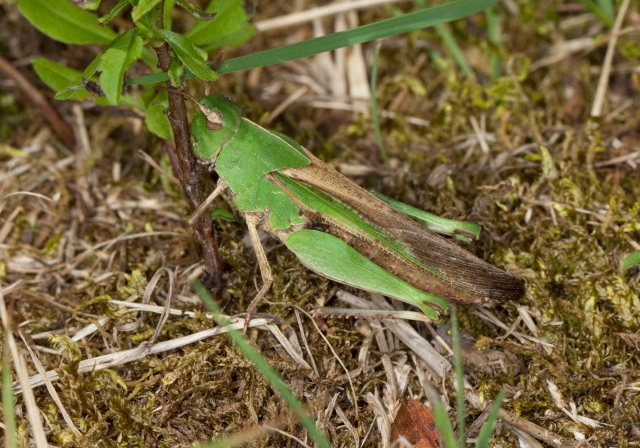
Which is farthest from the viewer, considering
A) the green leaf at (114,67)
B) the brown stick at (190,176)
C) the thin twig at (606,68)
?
the thin twig at (606,68)

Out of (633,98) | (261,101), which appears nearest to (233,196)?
(261,101)

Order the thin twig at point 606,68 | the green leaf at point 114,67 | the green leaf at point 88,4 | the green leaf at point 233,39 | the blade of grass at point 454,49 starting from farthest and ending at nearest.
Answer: the blade of grass at point 454,49 → the thin twig at point 606,68 → the green leaf at point 233,39 → the green leaf at point 114,67 → the green leaf at point 88,4

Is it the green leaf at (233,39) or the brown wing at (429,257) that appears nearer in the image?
the brown wing at (429,257)

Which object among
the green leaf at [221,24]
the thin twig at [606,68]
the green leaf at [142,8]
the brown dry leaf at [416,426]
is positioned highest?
the green leaf at [142,8]

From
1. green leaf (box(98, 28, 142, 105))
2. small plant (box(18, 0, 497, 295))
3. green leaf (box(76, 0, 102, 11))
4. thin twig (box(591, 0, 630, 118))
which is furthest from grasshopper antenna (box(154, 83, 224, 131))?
thin twig (box(591, 0, 630, 118))

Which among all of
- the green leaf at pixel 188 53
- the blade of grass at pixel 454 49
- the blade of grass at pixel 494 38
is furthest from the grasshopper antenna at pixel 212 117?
the blade of grass at pixel 494 38

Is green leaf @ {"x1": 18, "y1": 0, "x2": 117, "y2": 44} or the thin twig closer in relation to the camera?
green leaf @ {"x1": 18, "y1": 0, "x2": 117, "y2": 44}

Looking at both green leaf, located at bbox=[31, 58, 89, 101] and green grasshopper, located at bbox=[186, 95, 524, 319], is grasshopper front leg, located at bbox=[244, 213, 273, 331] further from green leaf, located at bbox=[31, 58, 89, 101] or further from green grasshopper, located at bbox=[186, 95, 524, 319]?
green leaf, located at bbox=[31, 58, 89, 101]

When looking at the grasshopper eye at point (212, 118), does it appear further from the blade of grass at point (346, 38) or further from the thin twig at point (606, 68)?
the thin twig at point (606, 68)
